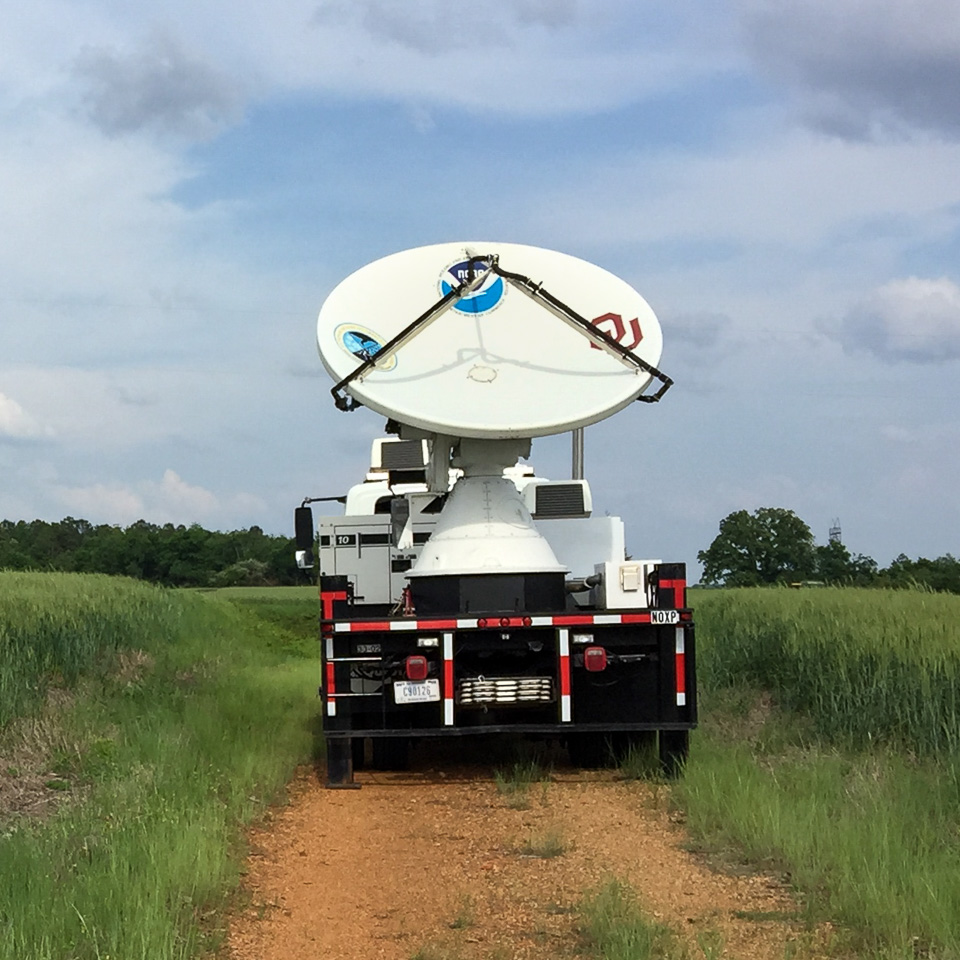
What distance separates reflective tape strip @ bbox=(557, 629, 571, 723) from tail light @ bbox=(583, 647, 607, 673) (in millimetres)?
146

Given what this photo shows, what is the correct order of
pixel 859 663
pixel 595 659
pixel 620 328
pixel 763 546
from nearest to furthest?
pixel 595 659 → pixel 620 328 → pixel 859 663 → pixel 763 546

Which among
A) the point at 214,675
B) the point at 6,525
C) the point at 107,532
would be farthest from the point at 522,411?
the point at 6,525

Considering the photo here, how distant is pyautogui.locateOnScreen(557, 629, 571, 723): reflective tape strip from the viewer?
10383mm

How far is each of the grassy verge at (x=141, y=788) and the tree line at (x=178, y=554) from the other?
Result: 5323cm

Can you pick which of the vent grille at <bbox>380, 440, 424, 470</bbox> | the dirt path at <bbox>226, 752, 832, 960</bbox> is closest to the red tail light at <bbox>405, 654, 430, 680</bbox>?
the dirt path at <bbox>226, 752, 832, 960</bbox>

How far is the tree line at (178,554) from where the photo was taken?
75250mm

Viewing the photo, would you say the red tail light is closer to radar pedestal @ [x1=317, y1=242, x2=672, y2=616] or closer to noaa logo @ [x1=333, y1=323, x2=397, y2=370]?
radar pedestal @ [x1=317, y1=242, x2=672, y2=616]

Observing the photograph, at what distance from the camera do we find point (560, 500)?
43.2 ft

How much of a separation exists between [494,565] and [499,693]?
1027 millimetres

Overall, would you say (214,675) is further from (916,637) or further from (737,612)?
(916,637)

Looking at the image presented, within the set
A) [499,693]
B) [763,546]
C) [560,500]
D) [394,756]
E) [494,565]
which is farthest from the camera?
[763,546]

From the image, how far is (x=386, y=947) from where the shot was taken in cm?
612

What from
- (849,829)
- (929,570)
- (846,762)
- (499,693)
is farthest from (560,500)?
(929,570)

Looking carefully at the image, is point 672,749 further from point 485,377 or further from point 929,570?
point 929,570
